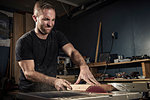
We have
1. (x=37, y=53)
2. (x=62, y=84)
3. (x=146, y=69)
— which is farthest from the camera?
(x=146, y=69)

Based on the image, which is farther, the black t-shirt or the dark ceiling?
the dark ceiling

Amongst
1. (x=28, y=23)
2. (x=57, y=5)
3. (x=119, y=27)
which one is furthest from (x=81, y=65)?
(x=57, y=5)

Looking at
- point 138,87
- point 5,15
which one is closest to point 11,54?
point 5,15

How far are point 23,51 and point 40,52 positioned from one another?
0.60 feet

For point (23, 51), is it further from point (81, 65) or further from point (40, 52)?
point (81, 65)

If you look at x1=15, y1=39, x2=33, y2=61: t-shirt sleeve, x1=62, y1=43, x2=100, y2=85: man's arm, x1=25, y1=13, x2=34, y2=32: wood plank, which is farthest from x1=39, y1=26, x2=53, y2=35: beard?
x1=25, y1=13, x2=34, y2=32: wood plank

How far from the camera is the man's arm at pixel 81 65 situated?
1.43 meters

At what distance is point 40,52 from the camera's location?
5.46 feet

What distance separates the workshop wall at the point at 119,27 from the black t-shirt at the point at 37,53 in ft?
6.97

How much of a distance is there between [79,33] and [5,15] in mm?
2232

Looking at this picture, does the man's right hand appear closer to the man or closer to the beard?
the man

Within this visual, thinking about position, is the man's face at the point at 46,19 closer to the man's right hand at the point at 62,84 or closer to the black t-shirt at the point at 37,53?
the black t-shirt at the point at 37,53

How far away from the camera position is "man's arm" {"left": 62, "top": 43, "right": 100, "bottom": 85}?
1435 millimetres

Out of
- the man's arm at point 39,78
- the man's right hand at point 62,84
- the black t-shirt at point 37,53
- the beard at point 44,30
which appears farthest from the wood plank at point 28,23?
the man's right hand at point 62,84
